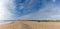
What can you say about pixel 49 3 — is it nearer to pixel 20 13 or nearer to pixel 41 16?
pixel 41 16

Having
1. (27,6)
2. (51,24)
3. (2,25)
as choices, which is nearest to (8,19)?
(2,25)

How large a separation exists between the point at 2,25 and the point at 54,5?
0.50 meters

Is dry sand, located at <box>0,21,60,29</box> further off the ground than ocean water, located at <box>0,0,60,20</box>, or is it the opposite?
ocean water, located at <box>0,0,60,20</box>

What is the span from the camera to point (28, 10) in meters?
1.08

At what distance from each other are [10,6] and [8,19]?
121mm

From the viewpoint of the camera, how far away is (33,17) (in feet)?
3.53

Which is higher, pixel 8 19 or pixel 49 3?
pixel 49 3

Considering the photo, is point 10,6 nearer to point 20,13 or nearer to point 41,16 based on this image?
point 20,13

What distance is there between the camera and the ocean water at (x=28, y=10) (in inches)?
42.2

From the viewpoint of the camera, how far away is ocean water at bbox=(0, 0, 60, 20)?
107 cm

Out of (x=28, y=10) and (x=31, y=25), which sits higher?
(x=28, y=10)

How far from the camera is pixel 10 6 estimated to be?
1.08m

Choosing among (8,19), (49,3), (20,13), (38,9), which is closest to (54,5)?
(49,3)

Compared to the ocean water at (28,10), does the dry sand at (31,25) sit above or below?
below
